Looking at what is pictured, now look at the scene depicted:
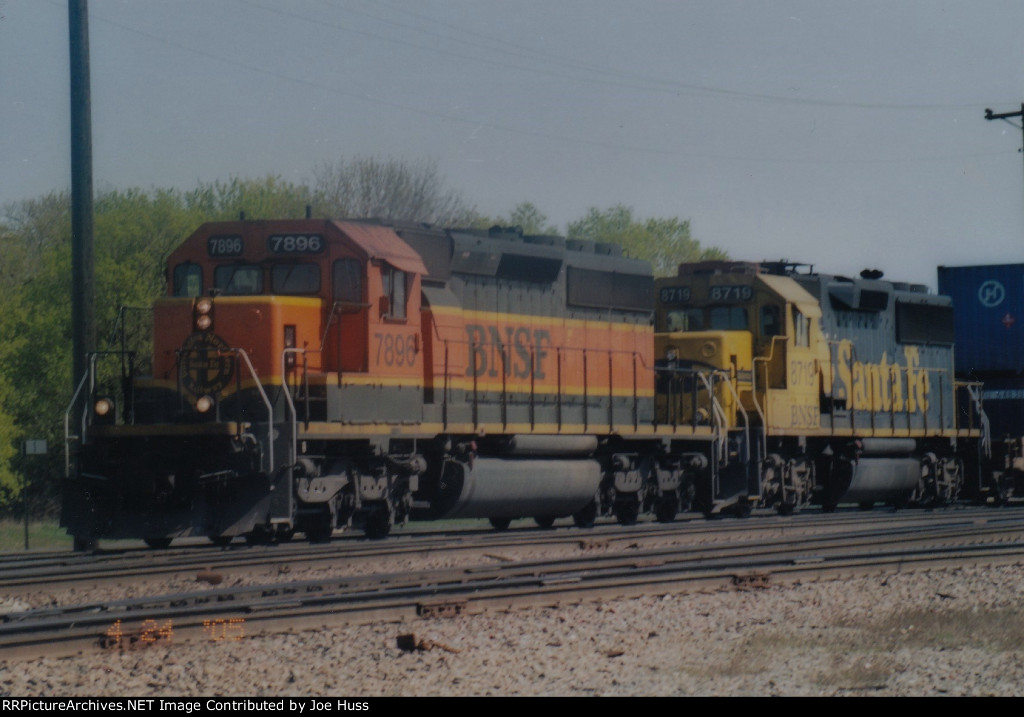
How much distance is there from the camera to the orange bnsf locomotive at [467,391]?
1405cm

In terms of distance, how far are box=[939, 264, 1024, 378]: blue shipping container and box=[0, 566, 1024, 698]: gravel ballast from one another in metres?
15.7

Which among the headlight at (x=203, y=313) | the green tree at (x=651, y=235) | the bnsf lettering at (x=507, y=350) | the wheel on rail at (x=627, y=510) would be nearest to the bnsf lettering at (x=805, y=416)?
the wheel on rail at (x=627, y=510)

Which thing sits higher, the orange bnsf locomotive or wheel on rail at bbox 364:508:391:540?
the orange bnsf locomotive

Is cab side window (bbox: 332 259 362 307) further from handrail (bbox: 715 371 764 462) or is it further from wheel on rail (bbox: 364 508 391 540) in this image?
handrail (bbox: 715 371 764 462)

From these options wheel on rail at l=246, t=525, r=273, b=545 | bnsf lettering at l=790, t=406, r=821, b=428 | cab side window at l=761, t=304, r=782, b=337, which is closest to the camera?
wheel on rail at l=246, t=525, r=273, b=545

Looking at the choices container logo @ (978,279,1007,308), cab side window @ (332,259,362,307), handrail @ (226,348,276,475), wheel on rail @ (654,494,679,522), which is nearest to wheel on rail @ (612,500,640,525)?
wheel on rail @ (654,494,679,522)

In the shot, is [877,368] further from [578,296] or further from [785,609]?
[785,609]

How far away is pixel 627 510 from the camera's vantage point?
19234 millimetres

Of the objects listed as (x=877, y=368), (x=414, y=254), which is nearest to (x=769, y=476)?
(x=877, y=368)

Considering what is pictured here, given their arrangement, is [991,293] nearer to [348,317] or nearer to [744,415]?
[744,415]

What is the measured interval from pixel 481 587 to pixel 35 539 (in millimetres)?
16544

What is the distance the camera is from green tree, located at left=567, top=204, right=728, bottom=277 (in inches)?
2219

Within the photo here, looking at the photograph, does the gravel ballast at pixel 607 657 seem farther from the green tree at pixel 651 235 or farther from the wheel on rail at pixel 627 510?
the green tree at pixel 651 235

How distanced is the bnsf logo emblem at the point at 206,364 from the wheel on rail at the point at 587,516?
6224 millimetres
